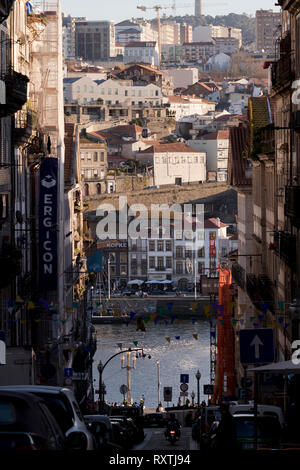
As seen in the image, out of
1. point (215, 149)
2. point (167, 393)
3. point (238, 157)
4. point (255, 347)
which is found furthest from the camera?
point (215, 149)

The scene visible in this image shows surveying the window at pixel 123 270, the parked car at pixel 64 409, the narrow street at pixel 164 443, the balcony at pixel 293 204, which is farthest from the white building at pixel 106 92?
the parked car at pixel 64 409

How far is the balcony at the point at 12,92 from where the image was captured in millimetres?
25719

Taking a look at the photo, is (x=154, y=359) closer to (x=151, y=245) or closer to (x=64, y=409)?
(x=151, y=245)

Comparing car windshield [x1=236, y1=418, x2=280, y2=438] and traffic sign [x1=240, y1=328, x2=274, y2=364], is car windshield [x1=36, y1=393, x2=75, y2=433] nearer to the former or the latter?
car windshield [x1=236, y1=418, x2=280, y2=438]

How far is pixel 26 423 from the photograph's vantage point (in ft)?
34.4

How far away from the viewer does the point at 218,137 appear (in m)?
175

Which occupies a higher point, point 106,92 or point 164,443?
point 106,92

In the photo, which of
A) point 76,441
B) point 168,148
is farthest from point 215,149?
point 76,441

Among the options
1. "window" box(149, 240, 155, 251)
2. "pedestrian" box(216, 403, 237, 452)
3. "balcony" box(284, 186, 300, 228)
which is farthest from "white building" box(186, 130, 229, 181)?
"pedestrian" box(216, 403, 237, 452)

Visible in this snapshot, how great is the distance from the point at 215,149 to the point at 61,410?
16240cm

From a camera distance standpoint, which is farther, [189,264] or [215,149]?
[215,149]

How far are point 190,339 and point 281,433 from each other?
90.9 meters

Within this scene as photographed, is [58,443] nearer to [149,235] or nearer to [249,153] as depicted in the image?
[249,153]

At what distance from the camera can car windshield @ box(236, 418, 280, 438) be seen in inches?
650
